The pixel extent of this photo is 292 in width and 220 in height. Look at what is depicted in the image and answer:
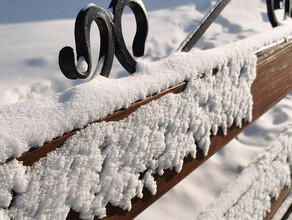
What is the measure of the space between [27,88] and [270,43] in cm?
273

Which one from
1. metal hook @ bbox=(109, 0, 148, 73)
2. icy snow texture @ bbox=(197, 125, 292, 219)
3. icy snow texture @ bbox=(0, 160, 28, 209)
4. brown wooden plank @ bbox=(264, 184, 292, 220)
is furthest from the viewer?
brown wooden plank @ bbox=(264, 184, 292, 220)

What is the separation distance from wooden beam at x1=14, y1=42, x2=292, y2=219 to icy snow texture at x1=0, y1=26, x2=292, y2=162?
0.07ft

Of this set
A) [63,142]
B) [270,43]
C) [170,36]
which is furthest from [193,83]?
[170,36]

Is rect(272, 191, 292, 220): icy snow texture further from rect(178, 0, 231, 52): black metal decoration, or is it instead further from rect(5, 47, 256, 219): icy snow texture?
rect(178, 0, 231, 52): black metal decoration

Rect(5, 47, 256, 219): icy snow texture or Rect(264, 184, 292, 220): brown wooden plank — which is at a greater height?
Rect(5, 47, 256, 219): icy snow texture

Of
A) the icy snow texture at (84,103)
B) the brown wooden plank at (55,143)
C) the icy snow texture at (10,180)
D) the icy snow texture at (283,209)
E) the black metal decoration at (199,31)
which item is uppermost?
the black metal decoration at (199,31)

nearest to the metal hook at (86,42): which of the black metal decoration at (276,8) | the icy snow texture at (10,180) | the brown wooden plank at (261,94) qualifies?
the icy snow texture at (10,180)

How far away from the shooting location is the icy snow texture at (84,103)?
2.15 feet

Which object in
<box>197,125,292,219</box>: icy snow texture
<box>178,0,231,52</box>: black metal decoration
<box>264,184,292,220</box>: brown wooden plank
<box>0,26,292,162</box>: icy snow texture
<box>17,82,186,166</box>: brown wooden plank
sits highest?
<box>178,0,231,52</box>: black metal decoration

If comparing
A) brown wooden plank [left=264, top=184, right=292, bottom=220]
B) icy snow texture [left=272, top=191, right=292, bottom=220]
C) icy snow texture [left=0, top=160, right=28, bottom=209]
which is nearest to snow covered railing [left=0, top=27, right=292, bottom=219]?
icy snow texture [left=0, top=160, right=28, bottom=209]

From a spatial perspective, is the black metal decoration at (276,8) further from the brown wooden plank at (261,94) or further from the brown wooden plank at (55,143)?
the brown wooden plank at (55,143)

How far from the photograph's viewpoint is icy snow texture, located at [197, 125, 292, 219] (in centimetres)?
172

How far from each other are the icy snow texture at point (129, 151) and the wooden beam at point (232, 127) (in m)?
0.02

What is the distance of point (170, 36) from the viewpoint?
17.6ft
